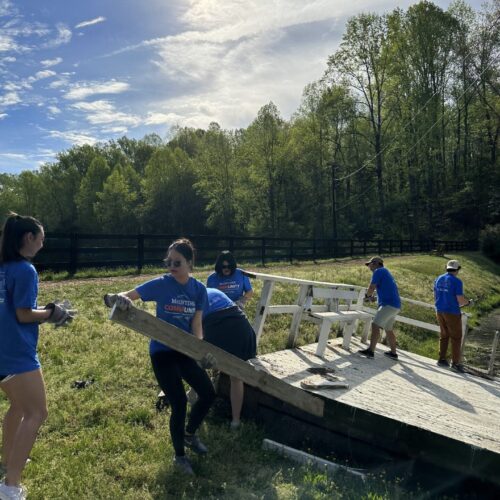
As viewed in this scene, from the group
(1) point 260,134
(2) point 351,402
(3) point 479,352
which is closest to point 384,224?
(1) point 260,134

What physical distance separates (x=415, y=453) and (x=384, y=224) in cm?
4312

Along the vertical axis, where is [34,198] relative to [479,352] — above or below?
above

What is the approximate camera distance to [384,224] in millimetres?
46062

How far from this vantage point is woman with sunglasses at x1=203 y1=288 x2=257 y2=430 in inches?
191

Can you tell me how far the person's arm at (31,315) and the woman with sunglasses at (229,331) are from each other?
75.5 inches

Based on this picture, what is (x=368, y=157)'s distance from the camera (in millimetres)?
49000

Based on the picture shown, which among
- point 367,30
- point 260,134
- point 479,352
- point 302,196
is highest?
point 367,30

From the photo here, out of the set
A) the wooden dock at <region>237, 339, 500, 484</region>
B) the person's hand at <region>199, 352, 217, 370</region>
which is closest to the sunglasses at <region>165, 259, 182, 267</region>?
the person's hand at <region>199, 352, 217, 370</region>

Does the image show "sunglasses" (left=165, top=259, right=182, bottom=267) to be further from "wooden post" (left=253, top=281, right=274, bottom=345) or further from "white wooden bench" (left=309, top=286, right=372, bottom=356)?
"white wooden bench" (left=309, top=286, right=372, bottom=356)

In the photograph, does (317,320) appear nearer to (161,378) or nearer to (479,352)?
(161,378)

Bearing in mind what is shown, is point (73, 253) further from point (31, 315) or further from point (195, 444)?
point (31, 315)

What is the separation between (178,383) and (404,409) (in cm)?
263

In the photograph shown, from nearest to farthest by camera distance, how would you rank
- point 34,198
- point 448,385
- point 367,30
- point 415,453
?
point 415,453 → point 448,385 → point 367,30 → point 34,198

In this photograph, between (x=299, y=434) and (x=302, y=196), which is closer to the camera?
(x=299, y=434)
